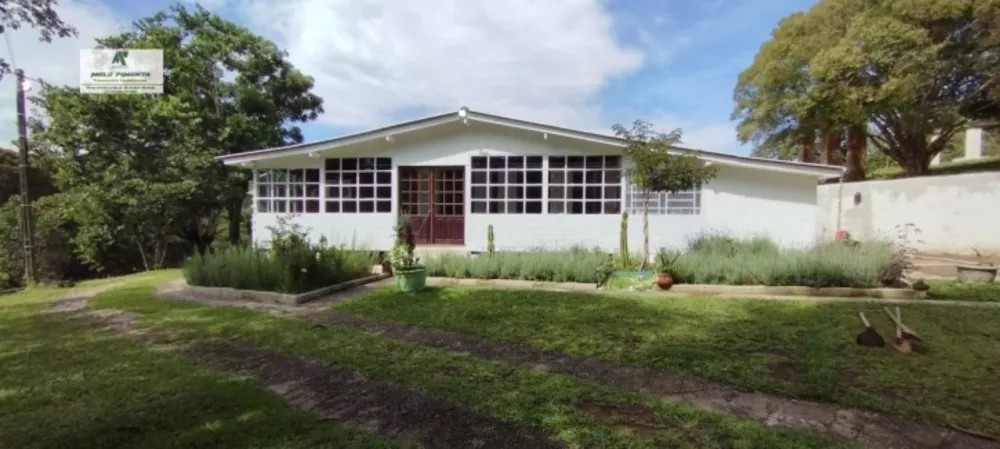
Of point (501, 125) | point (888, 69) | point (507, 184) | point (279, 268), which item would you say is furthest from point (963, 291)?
point (888, 69)

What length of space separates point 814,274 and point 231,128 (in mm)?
17595

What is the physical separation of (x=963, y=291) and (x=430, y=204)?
1088cm

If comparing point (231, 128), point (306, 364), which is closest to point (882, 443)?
point (306, 364)

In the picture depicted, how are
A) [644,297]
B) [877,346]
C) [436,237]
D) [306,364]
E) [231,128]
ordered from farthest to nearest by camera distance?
1. [231,128]
2. [436,237]
3. [644,297]
4. [877,346]
5. [306,364]

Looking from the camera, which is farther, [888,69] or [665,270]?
[888,69]

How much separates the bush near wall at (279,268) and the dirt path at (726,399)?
3.21 meters

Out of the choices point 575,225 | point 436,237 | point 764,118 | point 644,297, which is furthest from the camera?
point 764,118

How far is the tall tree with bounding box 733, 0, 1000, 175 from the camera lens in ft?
51.5

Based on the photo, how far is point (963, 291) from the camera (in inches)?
305

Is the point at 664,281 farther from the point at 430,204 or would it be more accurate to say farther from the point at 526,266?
the point at 430,204

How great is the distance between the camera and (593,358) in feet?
15.2

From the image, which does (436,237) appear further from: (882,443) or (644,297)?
(882,443)

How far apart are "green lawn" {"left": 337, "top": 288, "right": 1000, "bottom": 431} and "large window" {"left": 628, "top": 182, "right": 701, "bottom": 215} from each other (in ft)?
15.5

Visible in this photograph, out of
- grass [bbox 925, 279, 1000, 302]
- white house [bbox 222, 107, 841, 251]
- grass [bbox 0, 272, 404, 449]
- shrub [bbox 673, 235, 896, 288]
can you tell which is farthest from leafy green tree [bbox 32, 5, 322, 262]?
grass [bbox 925, 279, 1000, 302]
